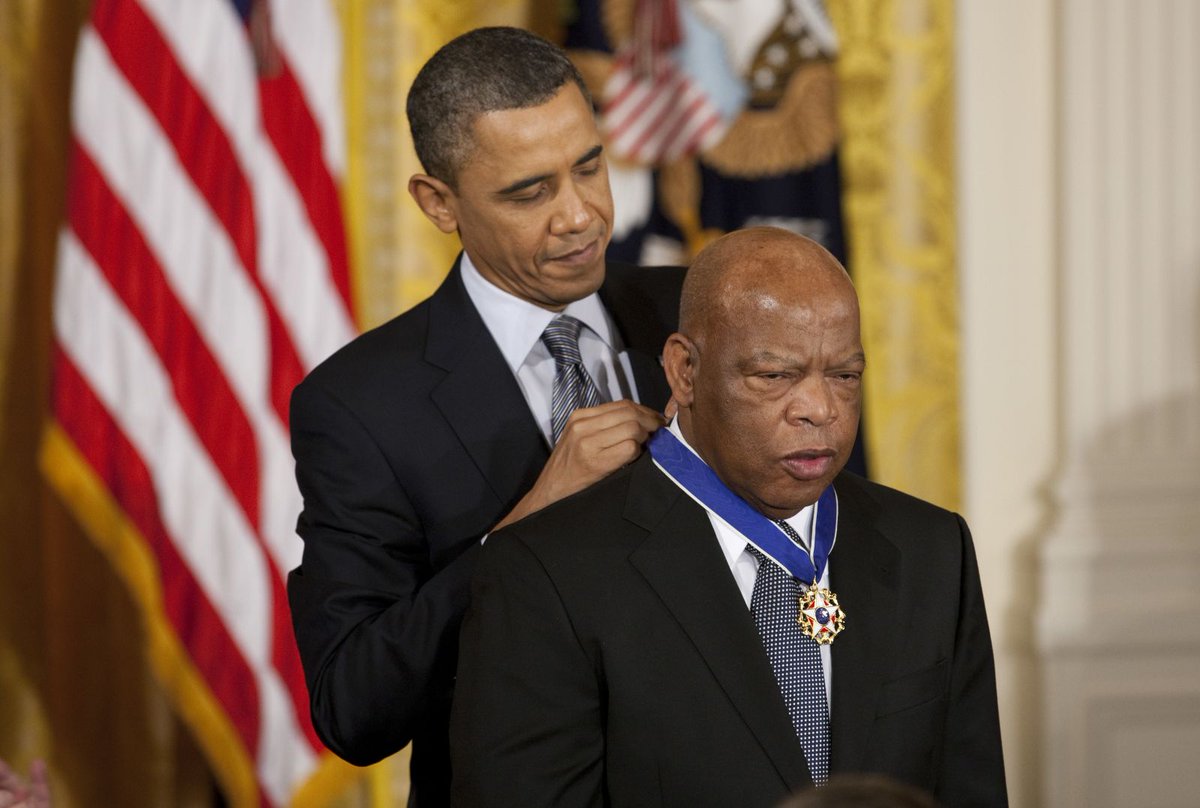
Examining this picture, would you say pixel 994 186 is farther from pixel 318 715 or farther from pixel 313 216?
pixel 318 715

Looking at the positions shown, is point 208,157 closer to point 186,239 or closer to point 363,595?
point 186,239

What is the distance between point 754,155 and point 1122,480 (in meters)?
1.27

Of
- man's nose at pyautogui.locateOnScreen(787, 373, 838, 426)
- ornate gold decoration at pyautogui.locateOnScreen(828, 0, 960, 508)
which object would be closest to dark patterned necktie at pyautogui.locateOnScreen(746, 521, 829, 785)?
man's nose at pyautogui.locateOnScreen(787, 373, 838, 426)

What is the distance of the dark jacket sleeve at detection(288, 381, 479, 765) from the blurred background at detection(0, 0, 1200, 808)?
1.85 metres

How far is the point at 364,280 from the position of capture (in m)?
3.97

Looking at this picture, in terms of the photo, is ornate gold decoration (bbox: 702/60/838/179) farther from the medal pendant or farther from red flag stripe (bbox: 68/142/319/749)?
the medal pendant

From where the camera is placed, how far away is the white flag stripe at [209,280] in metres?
3.69

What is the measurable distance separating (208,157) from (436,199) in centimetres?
198

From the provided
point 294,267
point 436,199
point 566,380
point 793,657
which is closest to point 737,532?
point 793,657

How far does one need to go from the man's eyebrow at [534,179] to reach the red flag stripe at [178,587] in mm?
2175

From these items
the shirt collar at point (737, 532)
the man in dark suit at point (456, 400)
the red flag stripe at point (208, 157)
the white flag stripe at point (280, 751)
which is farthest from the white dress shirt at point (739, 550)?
the white flag stripe at point (280, 751)

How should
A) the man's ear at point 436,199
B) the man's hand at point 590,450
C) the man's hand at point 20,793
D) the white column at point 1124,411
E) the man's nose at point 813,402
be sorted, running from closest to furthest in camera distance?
the man's nose at point 813,402 < the man's hand at point 590,450 < the man's hand at point 20,793 < the man's ear at point 436,199 < the white column at point 1124,411

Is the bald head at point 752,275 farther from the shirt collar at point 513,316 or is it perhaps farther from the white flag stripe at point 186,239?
the white flag stripe at point 186,239

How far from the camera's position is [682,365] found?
158cm
